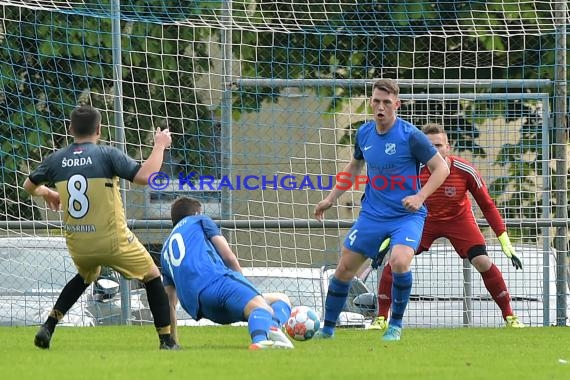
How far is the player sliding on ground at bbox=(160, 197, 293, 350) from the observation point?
8383mm

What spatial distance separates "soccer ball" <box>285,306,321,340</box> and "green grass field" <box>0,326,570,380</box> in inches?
3.7

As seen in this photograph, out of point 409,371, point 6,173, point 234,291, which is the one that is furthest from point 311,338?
point 6,173

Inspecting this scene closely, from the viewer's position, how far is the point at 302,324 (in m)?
9.19

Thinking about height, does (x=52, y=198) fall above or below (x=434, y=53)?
below

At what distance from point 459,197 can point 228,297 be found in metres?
3.77

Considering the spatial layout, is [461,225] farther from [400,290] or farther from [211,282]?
[211,282]

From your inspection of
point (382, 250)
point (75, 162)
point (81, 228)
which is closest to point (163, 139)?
point (75, 162)

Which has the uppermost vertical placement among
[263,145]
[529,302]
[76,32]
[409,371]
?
[76,32]

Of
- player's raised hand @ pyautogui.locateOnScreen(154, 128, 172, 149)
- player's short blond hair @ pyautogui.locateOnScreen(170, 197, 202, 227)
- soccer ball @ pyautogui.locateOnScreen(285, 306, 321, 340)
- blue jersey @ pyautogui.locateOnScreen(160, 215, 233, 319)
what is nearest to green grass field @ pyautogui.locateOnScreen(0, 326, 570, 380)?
soccer ball @ pyautogui.locateOnScreen(285, 306, 321, 340)

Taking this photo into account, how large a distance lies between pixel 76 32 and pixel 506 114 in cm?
439

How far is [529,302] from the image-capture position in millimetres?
13414

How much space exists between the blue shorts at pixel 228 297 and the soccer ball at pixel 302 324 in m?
0.67

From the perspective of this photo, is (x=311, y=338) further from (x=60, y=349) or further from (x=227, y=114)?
(x=227, y=114)

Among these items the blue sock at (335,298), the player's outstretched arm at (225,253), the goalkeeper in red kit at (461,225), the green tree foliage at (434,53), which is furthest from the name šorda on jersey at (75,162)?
the green tree foliage at (434,53)
